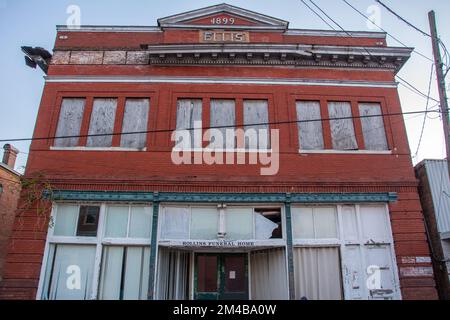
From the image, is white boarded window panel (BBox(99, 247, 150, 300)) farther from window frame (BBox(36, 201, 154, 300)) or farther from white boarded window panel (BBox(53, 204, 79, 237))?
white boarded window panel (BBox(53, 204, 79, 237))

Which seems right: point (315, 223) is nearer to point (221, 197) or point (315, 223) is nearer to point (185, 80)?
point (221, 197)

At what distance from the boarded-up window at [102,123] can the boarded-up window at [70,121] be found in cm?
45

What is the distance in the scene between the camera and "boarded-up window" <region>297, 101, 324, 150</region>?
40.9 feet

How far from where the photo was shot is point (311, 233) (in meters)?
11.5

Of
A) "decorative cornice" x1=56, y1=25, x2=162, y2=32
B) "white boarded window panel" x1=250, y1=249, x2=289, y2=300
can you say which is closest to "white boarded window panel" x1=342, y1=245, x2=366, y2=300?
"white boarded window panel" x1=250, y1=249, x2=289, y2=300

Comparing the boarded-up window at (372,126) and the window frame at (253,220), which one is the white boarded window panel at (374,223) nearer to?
the boarded-up window at (372,126)

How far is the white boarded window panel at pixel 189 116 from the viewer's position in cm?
1221

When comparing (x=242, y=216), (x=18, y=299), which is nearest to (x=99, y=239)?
(x=18, y=299)

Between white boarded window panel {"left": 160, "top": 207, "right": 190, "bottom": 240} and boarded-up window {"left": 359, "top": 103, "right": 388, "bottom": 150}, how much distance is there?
6655mm

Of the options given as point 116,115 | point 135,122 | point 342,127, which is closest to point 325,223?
point 342,127

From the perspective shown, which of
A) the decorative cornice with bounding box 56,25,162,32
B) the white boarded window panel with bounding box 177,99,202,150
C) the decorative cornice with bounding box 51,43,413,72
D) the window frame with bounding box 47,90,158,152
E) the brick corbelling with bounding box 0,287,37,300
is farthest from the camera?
the decorative cornice with bounding box 56,25,162,32

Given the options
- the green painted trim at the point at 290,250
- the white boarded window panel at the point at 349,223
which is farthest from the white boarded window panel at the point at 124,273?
the white boarded window panel at the point at 349,223

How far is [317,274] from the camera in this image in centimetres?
1121
